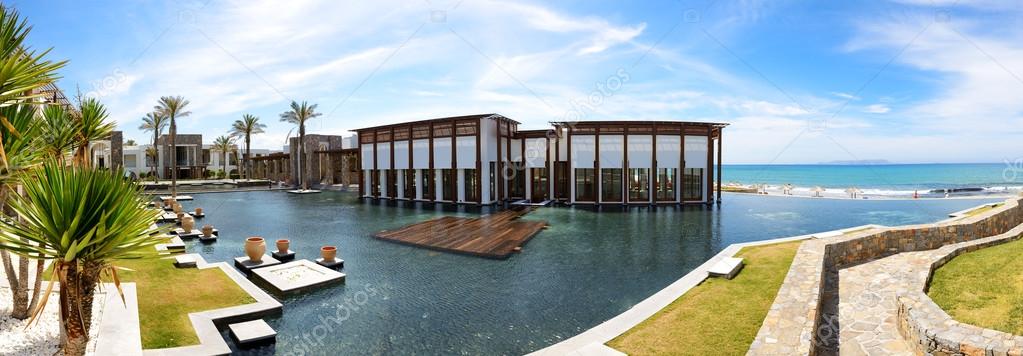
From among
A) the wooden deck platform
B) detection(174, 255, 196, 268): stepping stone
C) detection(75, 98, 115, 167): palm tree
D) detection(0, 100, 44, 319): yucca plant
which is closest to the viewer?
detection(0, 100, 44, 319): yucca plant

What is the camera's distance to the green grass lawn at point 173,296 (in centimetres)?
856

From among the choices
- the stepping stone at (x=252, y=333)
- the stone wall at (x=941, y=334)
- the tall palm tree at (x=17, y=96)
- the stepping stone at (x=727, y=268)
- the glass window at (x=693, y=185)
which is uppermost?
the tall palm tree at (x=17, y=96)

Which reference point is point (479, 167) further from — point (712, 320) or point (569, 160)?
point (712, 320)

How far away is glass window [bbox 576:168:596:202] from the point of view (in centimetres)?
3353

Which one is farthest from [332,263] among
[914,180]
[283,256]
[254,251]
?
[914,180]

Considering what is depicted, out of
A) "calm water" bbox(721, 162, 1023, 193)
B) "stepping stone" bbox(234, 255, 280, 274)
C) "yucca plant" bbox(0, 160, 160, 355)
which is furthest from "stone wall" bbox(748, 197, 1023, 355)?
"calm water" bbox(721, 162, 1023, 193)

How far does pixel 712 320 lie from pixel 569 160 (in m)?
24.8

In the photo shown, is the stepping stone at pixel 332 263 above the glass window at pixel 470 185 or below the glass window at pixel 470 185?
below

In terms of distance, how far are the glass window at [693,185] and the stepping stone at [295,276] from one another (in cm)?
2726

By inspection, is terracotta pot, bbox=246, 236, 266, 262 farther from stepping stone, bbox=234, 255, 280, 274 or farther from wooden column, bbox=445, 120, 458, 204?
wooden column, bbox=445, 120, 458, 204

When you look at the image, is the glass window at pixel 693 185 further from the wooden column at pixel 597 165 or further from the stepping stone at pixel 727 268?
the stepping stone at pixel 727 268

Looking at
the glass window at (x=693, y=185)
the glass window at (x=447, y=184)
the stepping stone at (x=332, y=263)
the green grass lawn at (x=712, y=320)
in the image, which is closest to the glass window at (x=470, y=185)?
the glass window at (x=447, y=184)

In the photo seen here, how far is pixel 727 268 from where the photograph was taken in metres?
12.8

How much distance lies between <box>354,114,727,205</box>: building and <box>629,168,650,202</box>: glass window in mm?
72
